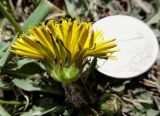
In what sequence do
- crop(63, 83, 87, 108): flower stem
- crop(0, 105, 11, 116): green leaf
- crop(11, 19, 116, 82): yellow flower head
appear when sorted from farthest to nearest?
crop(0, 105, 11, 116): green leaf < crop(63, 83, 87, 108): flower stem < crop(11, 19, 116, 82): yellow flower head

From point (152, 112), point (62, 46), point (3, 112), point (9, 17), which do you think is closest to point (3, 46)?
point (9, 17)

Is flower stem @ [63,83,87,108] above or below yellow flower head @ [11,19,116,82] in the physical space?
below

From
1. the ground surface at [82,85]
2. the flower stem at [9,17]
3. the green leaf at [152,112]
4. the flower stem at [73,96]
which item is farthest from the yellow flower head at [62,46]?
the green leaf at [152,112]

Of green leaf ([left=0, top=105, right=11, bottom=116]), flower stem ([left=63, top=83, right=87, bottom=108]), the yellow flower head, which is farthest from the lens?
green leaf ([left=0, top=105, right=11, bottom=116])

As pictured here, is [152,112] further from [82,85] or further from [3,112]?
[3,112]

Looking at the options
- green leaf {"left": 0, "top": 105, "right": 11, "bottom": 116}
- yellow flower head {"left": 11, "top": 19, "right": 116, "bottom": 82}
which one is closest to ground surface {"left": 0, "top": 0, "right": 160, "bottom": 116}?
green leaf {"left": 0, "top": 105, "right": 11, "bottom": 116}

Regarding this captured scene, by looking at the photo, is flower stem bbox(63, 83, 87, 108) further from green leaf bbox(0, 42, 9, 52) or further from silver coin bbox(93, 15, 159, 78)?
green leaf bbox(0, 42, 9, 52)
